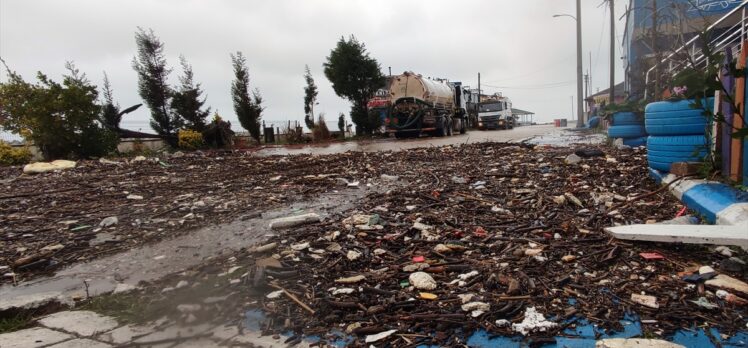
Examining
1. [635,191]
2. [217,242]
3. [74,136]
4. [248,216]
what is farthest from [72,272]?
[74,136]

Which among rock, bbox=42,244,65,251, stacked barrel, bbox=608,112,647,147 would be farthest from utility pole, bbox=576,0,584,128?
rock, bbox=42,244,65,251

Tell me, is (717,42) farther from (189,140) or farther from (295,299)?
(189,140)

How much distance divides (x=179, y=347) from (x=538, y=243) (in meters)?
2.38

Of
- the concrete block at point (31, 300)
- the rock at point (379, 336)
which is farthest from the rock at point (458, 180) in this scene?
the concrete block at point (31, 300)

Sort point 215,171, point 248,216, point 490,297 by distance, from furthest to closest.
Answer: point 215,171 < point 248,216 < point 490,297

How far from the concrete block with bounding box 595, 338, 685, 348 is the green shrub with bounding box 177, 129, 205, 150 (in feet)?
56.1

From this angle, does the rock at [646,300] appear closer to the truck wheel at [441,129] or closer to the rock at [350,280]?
the rock at [350,280]

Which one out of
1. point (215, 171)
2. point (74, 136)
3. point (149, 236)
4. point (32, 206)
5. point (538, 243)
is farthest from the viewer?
point (74, 136)

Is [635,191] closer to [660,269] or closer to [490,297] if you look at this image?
[660,269]

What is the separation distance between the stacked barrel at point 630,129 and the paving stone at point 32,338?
8613 mm

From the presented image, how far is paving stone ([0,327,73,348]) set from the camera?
2287 millimetres

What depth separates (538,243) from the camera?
10.2ft

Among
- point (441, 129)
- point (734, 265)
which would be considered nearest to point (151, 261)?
point (734, 265)

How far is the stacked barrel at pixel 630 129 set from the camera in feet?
25.8
